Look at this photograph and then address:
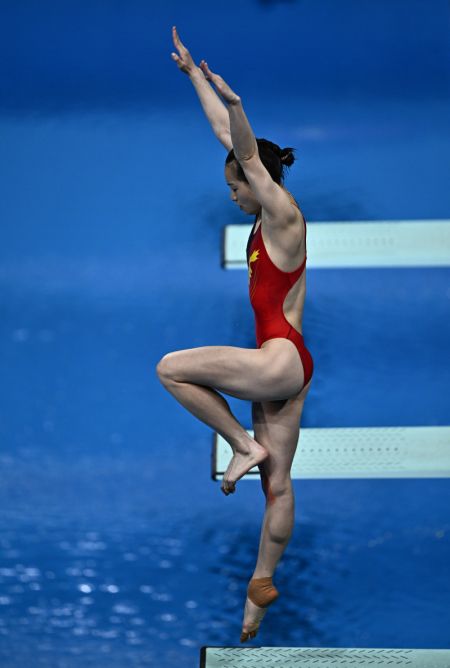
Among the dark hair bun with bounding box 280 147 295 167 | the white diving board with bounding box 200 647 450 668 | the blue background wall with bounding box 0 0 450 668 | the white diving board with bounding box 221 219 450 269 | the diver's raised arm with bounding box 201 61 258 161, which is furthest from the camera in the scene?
the white diving board with bounding box 221 219 450 269

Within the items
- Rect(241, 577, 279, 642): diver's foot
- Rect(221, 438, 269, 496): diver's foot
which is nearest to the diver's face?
Rect(221, 438, 269, 496): diver's foot

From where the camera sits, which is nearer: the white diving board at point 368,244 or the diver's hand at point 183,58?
the diver's hand at point 183,58

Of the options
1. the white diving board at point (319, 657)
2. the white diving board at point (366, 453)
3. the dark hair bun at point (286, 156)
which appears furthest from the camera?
the white diving board at point (366, 453)

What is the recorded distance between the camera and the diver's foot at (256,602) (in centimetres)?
403

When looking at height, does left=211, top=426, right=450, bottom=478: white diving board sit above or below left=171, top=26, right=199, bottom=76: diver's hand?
below

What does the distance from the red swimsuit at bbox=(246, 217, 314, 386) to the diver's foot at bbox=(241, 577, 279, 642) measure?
821 mm

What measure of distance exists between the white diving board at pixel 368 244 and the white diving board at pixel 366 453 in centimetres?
130

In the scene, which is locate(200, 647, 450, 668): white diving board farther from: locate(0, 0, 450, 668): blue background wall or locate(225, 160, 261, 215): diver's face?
locate(225, 160, 261, 215): diver's face

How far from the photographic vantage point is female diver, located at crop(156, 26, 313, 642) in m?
3.77

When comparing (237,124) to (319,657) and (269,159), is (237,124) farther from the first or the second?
(319,657)

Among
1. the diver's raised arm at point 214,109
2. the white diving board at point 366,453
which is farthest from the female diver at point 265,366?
the white diving board at point 366,453

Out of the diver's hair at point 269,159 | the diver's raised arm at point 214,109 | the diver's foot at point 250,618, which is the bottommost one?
the diver's foot at point 250,618


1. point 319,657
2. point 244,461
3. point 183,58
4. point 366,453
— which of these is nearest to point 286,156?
point 183,58

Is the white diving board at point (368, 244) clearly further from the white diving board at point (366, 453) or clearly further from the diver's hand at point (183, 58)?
the diver's hand at point (183, 58)
